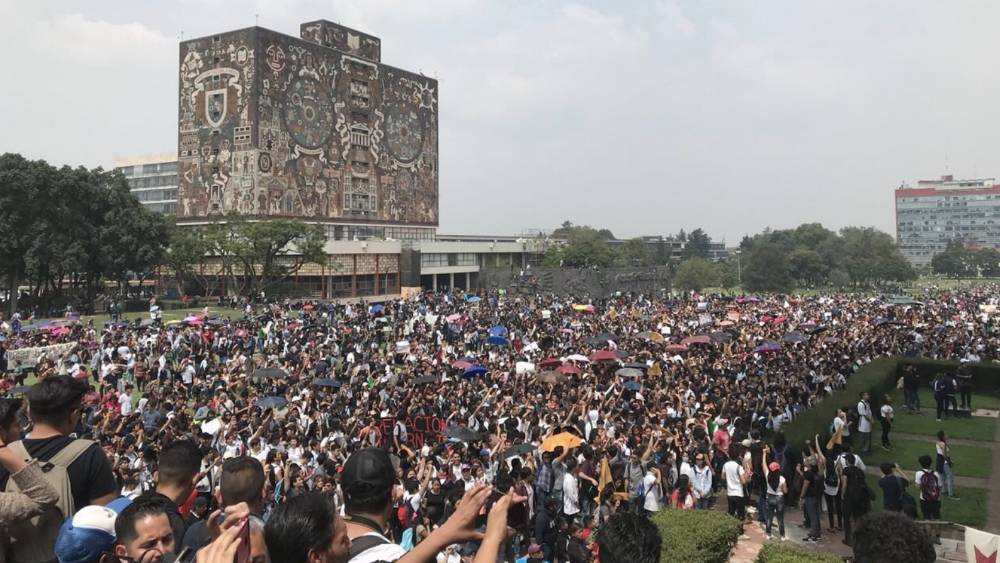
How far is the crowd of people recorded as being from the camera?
289 cm

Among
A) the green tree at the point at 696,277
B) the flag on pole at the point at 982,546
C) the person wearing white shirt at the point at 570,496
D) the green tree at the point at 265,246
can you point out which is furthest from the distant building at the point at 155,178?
the flag on pole at the point at 982,546

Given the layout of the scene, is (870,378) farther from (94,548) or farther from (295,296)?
(295,296)

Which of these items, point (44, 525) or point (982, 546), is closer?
point (44, 525)

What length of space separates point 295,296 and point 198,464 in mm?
48681

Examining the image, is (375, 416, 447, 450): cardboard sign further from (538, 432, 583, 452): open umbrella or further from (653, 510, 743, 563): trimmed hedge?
(653, 510, 743, 563): trimmed hedge

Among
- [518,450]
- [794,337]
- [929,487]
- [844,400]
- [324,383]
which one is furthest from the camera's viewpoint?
[794,337]

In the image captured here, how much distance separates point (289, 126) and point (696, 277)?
142 feet

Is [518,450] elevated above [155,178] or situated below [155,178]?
below

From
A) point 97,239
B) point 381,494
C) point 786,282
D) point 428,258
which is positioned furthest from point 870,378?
point 786,282

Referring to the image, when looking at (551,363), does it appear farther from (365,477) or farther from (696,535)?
(365,477)

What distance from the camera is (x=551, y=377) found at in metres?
16.2

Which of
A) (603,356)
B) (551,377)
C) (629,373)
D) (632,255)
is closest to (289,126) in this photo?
(603,356)

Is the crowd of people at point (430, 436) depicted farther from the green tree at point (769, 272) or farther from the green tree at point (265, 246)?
the green tree at point (769, 272)

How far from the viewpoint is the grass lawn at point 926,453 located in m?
13.6
